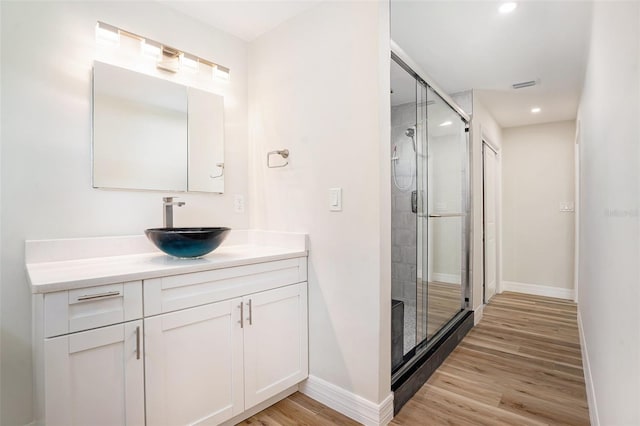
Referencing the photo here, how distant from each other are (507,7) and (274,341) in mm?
2549

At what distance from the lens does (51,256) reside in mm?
1592

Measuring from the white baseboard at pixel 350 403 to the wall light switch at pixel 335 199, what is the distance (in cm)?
105

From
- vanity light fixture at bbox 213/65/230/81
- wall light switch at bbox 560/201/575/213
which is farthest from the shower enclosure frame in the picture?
wall light switch at bbox 560/201/575/213

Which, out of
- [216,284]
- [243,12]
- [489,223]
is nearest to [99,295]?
[216,284]

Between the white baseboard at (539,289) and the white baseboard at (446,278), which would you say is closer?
the white baseboard at (446,278)

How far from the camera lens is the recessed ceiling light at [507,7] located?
2.02 m

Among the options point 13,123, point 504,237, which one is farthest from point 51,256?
point 504,237

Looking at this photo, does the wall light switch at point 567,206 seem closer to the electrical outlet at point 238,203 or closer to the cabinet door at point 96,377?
the electrical outlet at point 238,203

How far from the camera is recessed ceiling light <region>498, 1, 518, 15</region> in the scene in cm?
202

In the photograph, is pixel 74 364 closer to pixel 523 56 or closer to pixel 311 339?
pixel 311 339

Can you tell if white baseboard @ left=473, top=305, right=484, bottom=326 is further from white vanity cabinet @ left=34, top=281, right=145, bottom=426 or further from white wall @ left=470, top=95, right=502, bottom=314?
white vanity cabinet @ left=34, top=281, right=145, bottom=426

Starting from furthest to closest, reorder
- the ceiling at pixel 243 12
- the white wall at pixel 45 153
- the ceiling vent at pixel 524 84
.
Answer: the ceiling vent at pixel 524 84
the ceiling at pixel 243 12
the white wall at pixel 45 153

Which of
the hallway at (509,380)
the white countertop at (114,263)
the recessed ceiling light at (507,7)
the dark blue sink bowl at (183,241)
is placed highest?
the recessed ceiling light at (507,7)

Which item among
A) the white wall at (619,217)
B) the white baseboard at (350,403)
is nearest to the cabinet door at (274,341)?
the white baseboard at (350,403)
